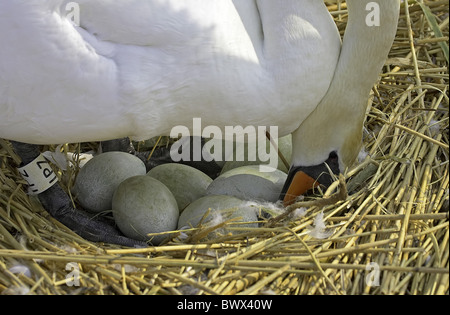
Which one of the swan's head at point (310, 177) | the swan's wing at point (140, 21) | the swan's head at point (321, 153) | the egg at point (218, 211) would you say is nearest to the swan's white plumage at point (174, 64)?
the swan's wing at point (140, 21)

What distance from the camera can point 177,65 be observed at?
2.37 m

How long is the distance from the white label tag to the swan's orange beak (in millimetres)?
1050

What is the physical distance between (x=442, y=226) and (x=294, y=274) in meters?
0.59

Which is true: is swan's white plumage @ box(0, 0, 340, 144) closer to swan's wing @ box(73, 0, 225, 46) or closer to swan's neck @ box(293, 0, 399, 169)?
swan's wing @ box(73, 0, 225, 46)

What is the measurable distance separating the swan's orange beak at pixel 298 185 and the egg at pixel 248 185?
0.11 metres

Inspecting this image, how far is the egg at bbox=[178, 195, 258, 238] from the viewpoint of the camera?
2.64m

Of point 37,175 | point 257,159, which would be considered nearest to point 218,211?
point 257,159

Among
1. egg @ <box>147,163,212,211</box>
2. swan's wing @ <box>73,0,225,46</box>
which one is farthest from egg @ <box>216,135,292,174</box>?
swan's wing @ <box>73,0,225,46</box>

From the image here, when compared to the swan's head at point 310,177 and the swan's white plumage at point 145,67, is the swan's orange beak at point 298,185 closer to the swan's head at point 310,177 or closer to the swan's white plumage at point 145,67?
the swan's head at point 310,177

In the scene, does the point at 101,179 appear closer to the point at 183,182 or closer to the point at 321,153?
the point at 183,182

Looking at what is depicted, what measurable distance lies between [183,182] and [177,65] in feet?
2.68

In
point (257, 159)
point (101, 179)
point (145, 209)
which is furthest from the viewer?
point (257, 159)

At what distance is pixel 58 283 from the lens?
7.14ft

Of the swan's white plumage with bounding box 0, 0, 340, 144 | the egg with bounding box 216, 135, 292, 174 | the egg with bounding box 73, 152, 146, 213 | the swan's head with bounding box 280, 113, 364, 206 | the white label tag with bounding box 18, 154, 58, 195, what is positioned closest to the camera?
the swan's white plumage with bounding box 0, 0, 340, 144
